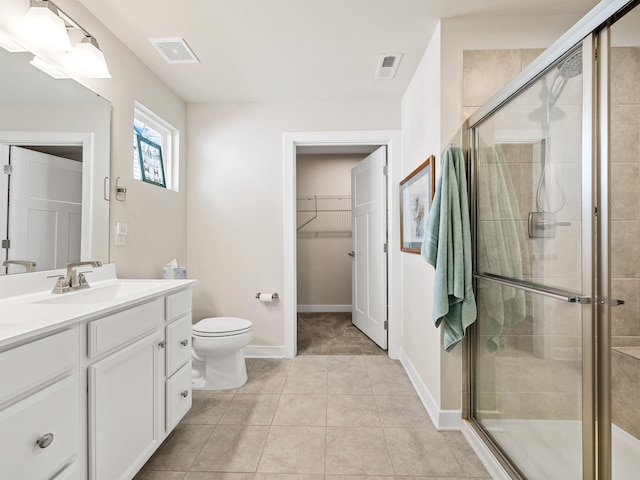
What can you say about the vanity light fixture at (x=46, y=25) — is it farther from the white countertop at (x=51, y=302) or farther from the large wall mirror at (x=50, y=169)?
the white countertop at (x=51, y=302)

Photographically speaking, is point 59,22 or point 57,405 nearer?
point 57,405

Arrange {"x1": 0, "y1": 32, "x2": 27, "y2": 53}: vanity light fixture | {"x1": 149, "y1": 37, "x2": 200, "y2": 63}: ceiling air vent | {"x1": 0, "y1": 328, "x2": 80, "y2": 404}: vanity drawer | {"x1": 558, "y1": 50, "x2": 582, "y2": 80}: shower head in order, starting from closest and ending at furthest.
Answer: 1. {"x1": 0, "y1": 328, "x2": 80, "y2": 404}: vanity drawer
2. {"x1": 558, "y1": 50, "x2": 582, "y2": 80}: shower head
3. {"x1": 0, "y1": 32, "x2": 27, "y2": 53}: vanity light fixture
4. {"x1": 149, "y1": 37, "x2": 200, "y2": 63}: ceiling air vent

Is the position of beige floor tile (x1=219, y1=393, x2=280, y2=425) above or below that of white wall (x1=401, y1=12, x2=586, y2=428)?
below

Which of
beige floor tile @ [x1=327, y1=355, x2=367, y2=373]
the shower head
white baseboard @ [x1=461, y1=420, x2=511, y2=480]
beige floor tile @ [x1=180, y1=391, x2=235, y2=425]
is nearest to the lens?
the shower head

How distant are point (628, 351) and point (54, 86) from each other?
2.63 meters

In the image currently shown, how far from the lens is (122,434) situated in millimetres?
1219

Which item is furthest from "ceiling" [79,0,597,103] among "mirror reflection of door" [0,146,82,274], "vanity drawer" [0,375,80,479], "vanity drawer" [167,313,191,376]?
"vanity drawer" [0,375,80,479]

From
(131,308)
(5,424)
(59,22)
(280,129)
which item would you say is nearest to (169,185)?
(280,129)

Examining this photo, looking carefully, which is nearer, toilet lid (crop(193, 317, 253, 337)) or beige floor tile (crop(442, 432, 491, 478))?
beige floor tile (crop(442, 432, 491, 478))

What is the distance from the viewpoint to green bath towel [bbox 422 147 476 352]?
5.34 ft

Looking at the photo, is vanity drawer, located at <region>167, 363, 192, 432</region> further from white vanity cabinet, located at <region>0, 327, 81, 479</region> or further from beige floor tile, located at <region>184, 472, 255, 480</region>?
white vanity cabinet, located at <region>0, 327, 81, 479</region>

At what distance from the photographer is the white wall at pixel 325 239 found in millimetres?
4520

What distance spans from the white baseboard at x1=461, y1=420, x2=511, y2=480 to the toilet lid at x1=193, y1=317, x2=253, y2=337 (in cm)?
152

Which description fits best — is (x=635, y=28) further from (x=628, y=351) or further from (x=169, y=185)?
(x=169, y=185)
